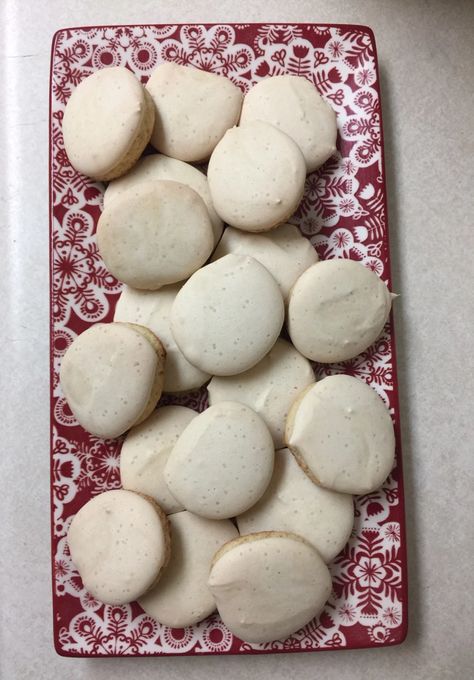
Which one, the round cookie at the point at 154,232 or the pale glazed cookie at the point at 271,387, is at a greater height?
the round cookie at the point at 154,232

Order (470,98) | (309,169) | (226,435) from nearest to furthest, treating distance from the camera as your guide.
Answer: (226,435) → (309,169) → (470,98)

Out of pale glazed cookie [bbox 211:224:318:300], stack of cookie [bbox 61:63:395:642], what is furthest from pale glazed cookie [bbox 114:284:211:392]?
pale glazed cookie [bbox 211:224:318:300]

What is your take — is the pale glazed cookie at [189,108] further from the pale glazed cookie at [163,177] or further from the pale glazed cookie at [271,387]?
the pale glazed cookie at [271,387]

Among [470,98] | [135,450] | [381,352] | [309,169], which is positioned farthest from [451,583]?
[470,98]

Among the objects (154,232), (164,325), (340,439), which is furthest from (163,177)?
(340,439)

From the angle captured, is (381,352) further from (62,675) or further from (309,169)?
(62,675)

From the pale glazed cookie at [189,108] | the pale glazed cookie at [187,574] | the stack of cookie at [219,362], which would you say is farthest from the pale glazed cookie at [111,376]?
the pale glazed cookie at [189,108]
